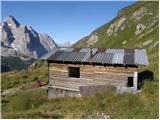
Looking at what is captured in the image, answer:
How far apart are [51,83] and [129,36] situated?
6970 cm

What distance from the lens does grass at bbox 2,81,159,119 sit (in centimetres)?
1621

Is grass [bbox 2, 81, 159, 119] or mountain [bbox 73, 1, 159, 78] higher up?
mountain [bbox 73, 1, 159, 78]

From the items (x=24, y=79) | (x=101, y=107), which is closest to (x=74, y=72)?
(x=101, y=107)

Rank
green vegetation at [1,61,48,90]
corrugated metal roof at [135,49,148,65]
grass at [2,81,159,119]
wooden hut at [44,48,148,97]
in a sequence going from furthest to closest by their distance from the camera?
green vegetation at [1,61,48,90]
wooden hut at [44,48,148,97]
corrugated metal roof at [135,49,148,65]
grass at [2,81,159,119]

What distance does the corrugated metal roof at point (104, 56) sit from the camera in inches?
941

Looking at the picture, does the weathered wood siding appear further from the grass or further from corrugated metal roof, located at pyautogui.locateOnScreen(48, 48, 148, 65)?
the grass

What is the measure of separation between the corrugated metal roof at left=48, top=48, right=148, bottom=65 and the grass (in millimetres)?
2385

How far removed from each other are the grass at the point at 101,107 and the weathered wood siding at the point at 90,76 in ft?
6.64

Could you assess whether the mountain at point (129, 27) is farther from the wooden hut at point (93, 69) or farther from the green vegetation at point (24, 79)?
the wooden hut at point (93, 69)

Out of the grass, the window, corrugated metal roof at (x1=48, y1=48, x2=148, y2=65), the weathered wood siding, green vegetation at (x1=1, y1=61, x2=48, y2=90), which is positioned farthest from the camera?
green vegetation at (x1=1, y1=61, x2=48, y2=90)

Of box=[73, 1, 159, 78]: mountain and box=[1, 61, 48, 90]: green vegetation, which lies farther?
box=[73, 1, 159, 78]: mountain

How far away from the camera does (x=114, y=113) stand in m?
16.6

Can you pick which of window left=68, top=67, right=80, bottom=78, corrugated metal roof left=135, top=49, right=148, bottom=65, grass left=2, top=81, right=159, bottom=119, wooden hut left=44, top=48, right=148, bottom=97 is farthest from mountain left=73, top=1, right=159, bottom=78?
grass left=2, top=81, right=159, bottom=119

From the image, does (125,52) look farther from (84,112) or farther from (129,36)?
(129,36)
